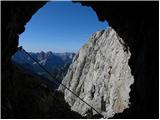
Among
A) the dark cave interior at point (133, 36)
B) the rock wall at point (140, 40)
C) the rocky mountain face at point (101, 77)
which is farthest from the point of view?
the rocky mountain face at point (101, 77)

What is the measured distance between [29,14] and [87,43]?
2075 inches

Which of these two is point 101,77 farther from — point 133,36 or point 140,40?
point 140,40

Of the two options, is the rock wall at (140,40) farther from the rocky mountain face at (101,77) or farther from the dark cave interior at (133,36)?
the rocky mountain face at (101,77)

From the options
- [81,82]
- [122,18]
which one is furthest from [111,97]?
[122,18]

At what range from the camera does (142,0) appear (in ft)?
63.3

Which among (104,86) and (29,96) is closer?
(29,96)

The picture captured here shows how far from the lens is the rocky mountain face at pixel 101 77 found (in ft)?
139

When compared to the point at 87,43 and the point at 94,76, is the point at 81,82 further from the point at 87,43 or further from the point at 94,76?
the point at 87,43

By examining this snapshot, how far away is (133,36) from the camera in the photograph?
881 inches

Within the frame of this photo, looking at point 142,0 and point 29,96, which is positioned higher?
point 142,0

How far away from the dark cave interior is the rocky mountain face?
37.8 ft

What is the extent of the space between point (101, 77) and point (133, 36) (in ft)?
108

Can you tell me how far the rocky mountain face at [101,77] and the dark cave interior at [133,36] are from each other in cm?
1154

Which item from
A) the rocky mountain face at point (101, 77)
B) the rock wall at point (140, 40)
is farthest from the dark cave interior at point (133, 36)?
the rocky mountain face at point (101, 77)
